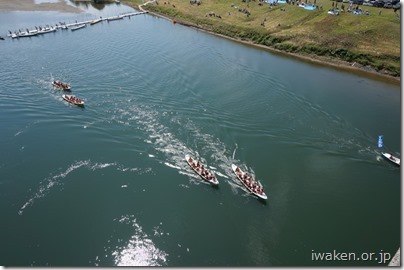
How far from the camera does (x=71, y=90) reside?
67.0 metres

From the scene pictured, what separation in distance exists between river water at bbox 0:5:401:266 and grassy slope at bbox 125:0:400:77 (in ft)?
32.9

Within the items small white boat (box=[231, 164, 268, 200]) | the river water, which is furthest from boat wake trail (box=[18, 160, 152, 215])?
small white boat (box=[231, 164, 268, 200])

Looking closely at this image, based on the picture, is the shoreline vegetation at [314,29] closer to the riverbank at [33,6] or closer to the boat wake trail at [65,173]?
the riverbank at [33,6]

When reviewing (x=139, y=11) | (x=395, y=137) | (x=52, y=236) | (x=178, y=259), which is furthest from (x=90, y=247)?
(x=139, y=11)

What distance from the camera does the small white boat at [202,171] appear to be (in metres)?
43.2

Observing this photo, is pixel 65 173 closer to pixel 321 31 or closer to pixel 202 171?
pixel 202 171

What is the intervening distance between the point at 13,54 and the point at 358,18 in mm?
98452

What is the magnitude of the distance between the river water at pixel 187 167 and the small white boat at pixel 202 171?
1100 mm

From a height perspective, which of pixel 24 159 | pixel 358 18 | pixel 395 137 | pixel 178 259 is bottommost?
pixel 178 259

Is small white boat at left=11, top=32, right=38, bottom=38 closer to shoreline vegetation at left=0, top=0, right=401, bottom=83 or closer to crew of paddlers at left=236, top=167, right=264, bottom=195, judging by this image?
shoreline vegetation at left=0, top=0, right=401, bottom=83

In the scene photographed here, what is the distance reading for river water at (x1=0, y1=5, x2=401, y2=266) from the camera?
1436 inches

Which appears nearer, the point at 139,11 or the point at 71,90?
the point at 71,90

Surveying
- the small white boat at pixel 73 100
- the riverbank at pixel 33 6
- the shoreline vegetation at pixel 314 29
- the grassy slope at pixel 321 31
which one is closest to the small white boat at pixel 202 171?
the small white boat at pixel 73 100

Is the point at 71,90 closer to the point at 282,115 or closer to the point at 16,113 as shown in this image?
the point at 16,113
